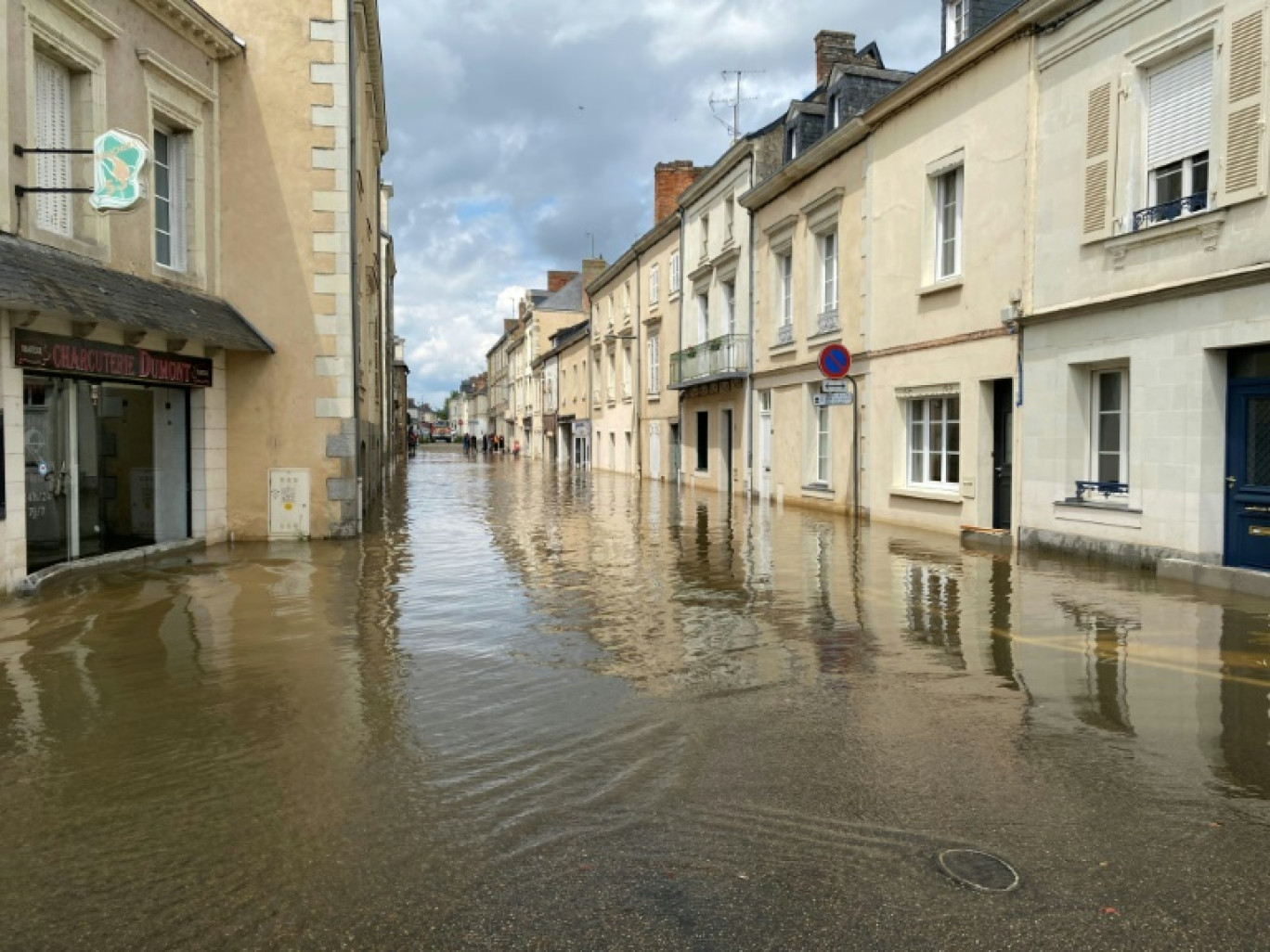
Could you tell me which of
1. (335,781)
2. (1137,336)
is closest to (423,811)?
(335,781)

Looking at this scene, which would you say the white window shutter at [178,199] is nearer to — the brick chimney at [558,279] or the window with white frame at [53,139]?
the window with white frame at [53,139]

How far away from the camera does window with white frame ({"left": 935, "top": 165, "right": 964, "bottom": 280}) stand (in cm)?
1413

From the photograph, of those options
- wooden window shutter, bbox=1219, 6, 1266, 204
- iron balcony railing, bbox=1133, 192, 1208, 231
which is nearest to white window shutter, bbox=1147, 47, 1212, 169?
wooden window shutter, bbox=1219, 6, 1266, 204

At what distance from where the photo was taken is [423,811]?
11.9ft

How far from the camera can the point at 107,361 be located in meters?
10.0

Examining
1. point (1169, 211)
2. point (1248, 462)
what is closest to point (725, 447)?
point (1169, 211)

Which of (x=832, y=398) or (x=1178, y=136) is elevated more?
(x=1178, y=136)

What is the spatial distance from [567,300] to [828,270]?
147 feet

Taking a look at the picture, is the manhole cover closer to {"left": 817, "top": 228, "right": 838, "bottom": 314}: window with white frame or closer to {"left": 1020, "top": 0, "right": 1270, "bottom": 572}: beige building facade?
{"left": 1020, "top": 0, "right": 1270, "bottom": 572}: beige building facade

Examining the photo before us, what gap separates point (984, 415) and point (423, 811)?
453 inches

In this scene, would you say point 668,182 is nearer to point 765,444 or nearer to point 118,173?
point 765,444

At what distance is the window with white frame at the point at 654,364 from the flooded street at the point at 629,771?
23.3 meters

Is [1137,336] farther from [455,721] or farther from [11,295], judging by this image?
[11,295]

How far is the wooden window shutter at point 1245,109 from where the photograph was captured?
341 inches
